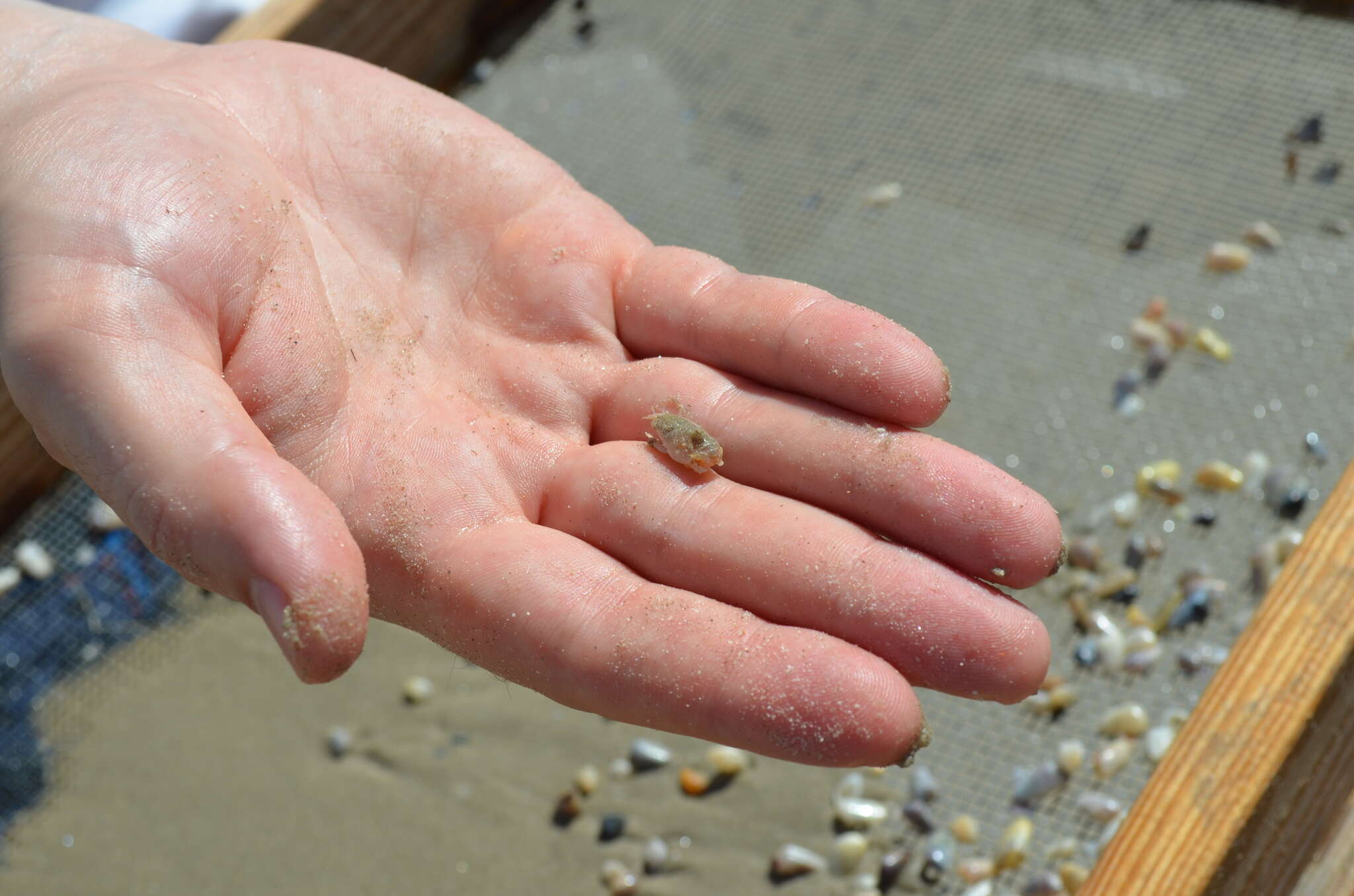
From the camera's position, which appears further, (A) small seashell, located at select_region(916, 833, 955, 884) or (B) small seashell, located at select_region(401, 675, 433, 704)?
(B) small seashell, located at select_region(401, 675, 433, 704)

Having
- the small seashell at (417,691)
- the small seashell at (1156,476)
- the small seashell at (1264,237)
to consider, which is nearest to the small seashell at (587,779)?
the small seashell at (417,691)

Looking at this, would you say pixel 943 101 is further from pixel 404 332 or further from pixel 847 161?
pixel 404 332

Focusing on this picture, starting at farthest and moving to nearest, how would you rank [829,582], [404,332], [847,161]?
[847,161] → [404,332] → [829,582]

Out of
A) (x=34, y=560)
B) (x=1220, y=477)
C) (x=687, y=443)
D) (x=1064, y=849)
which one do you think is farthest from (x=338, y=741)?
(x=1220, y=477)

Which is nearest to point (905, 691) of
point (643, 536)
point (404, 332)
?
point (643, 536)

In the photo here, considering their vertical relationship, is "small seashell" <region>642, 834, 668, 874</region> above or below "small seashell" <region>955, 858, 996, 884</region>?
below

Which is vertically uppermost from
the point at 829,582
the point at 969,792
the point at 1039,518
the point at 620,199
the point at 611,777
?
the point at 1039,518

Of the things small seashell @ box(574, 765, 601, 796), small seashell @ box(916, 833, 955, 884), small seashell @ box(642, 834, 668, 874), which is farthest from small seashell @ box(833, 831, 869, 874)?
small seashell @ box(574, 765, 601, 796)

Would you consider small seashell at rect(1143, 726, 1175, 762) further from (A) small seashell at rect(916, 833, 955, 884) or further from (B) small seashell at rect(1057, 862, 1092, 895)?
(A) small seashell at rect(916, 833, 955, 884)
